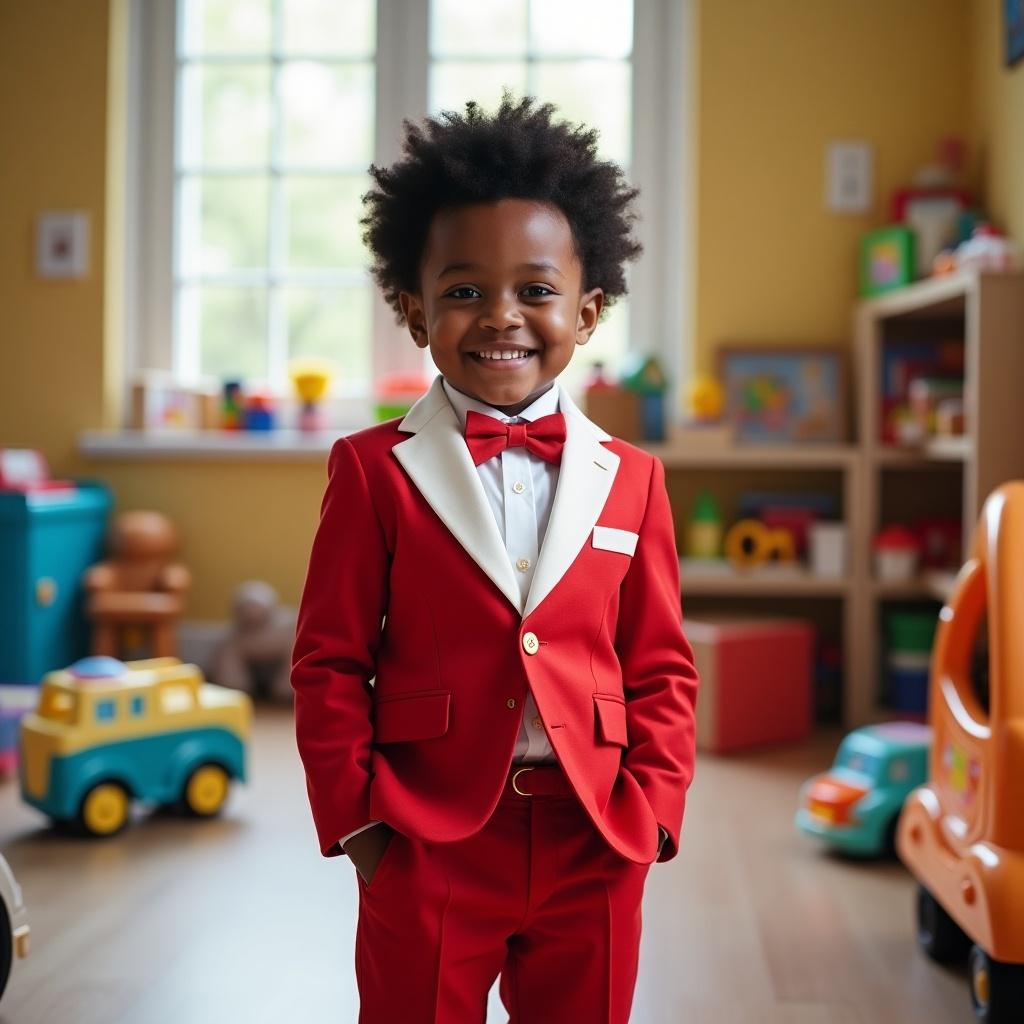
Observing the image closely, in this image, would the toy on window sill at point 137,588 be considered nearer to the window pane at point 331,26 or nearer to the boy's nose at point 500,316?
the window pane at point 331,26

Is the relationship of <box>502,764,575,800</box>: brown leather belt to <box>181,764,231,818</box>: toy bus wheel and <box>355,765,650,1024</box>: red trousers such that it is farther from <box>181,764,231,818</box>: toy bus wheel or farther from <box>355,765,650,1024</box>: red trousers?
<box>181,764,231,818</box>: toy bus wheel

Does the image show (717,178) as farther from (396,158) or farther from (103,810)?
(103,810)

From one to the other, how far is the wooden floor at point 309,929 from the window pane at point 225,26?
2375mm

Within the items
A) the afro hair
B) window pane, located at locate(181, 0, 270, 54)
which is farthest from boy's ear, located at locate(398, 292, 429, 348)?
window pane, located at locate(181, 0, 270, 54)

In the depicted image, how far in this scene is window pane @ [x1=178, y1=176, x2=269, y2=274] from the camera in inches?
153

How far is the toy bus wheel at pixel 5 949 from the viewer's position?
1.47 m

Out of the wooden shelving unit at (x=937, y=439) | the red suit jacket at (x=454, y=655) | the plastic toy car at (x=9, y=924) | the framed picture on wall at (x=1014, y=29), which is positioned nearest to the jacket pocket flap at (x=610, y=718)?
the red suit jacket at (x=454, y=655)

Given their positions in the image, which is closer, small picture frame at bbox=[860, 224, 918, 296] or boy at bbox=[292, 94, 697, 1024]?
boy at bbox=[292, 94, 697, 1024]

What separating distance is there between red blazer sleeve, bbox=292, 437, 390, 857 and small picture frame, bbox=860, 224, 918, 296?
2508mm

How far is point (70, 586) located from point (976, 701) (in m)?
2.52

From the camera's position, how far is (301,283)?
387cm

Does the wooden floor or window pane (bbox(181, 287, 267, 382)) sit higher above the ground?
window pane (bbox(181, 287, 267, 382))

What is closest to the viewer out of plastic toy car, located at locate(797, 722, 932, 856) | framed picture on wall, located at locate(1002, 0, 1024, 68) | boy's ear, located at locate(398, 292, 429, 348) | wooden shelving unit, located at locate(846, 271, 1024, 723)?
boy's ear, located at locate(398, 292, 429, 348)

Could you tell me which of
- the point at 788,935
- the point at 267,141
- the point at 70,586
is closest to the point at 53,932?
the point at 788,935
